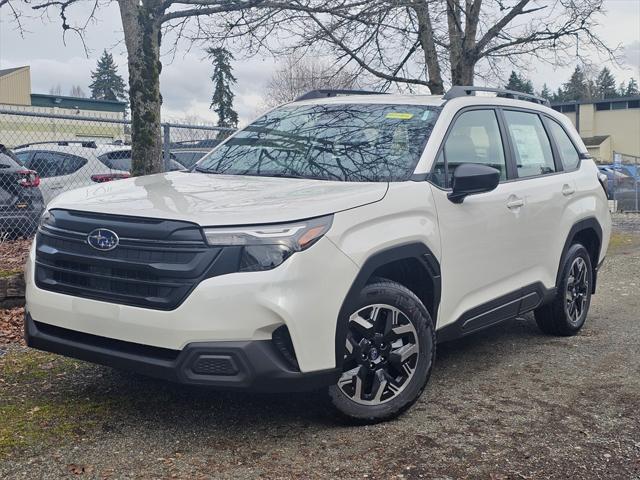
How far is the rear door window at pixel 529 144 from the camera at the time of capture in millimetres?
5391

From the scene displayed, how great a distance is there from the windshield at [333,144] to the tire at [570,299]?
1.98 m

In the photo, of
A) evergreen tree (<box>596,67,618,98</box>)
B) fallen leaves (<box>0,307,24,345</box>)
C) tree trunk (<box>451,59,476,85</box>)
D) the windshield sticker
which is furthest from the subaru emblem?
evergreen tree (<box>596,67,618,98</box>)

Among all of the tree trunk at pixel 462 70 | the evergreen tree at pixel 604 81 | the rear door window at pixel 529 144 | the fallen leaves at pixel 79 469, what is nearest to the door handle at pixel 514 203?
the rear door window at pixel 529 144

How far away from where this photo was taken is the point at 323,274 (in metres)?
3.52

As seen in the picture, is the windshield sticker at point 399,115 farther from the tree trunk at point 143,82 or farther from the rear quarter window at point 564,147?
→ the tree trunk at point 143,82

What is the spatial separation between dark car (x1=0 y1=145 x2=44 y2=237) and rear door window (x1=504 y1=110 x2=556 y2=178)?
555cm

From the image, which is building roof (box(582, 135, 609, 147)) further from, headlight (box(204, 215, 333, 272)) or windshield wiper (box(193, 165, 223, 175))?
headlight (box(204, 215, 333, 272))

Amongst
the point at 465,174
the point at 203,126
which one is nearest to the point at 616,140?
the point at 203,126

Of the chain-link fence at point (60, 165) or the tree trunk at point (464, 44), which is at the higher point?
the tree trunk at point (464, 44)

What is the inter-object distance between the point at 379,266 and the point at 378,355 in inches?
18.8

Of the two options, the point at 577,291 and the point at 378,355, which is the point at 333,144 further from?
the point at 577,291

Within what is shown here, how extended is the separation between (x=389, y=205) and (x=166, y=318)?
1.33 m

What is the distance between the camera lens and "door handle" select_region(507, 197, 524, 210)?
4.98 metres

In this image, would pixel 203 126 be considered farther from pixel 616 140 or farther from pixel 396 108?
pixel 616 140
